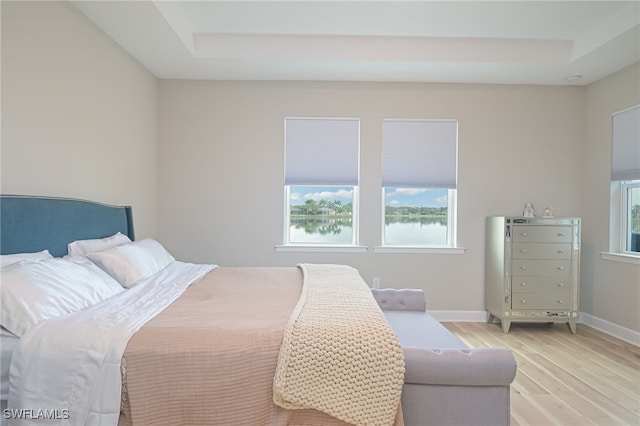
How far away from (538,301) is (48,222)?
4.11 meters

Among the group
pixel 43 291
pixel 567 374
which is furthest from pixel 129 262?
pixel 567 374

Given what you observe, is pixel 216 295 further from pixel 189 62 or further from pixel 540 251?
pixel 540 251

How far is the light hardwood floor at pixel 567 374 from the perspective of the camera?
2152 mm

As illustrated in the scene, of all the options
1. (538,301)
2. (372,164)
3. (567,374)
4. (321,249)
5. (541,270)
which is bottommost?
(567,374)

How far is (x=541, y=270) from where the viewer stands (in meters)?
3.63

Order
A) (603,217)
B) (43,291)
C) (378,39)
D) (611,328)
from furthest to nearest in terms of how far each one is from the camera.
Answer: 1. (603,217)
2. (611,328)
3. (378,39)
4. (43,291)

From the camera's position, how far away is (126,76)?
3.29m

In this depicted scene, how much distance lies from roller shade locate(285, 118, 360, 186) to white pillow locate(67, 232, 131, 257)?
1.81 metres

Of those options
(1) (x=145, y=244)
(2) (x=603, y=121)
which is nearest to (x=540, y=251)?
(2) (x=603, y=121)

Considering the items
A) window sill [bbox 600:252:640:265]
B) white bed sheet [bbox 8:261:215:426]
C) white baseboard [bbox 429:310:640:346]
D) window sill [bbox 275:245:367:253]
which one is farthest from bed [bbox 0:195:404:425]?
window sill [bbox 600:252:640:265]

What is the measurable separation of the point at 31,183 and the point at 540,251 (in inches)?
165

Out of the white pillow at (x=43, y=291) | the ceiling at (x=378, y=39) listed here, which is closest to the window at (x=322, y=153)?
the ceiling at (x=378, y=39)

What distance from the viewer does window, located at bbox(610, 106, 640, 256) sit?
3.40 metres

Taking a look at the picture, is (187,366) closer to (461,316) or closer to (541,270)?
(461,316)
